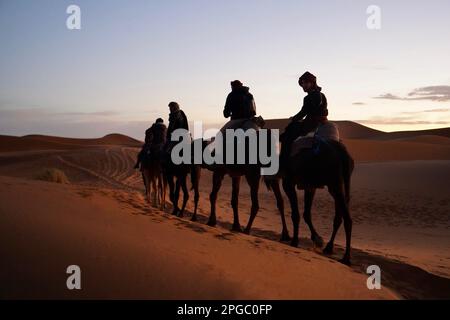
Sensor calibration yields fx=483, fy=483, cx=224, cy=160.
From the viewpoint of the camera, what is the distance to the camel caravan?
338 inches

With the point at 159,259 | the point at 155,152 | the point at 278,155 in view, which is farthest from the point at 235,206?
the point at 159,259

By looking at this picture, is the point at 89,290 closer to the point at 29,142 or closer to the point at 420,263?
the point at 420,263

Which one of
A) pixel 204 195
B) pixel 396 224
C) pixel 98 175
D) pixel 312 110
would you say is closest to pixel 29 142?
pixel 98 175

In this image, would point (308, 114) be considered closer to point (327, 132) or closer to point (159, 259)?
point (327, 132)

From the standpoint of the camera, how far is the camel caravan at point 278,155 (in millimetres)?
8594

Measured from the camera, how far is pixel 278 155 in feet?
33.0

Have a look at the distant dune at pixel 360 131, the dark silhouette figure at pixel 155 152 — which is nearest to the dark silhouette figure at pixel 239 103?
the dark silhouette figure at pixel 155 152

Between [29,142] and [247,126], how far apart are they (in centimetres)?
7668

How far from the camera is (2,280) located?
457 cm

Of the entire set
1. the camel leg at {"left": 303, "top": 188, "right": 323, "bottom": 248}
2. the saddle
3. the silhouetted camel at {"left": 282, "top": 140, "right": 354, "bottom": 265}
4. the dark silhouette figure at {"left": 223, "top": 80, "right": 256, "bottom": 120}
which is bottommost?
the camel leg at {"left": 303, "top": 188, "right": 323, "bottom": 248}

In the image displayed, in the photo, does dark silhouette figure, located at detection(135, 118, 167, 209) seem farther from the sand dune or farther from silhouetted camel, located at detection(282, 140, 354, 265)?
the sand dune

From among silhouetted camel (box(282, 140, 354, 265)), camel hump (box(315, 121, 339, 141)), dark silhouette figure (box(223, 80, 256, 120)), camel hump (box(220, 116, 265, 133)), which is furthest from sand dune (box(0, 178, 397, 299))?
dark silhouette figure (box(223, 80, 256, 120))

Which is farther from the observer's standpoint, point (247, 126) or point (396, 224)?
point (396, 224)
